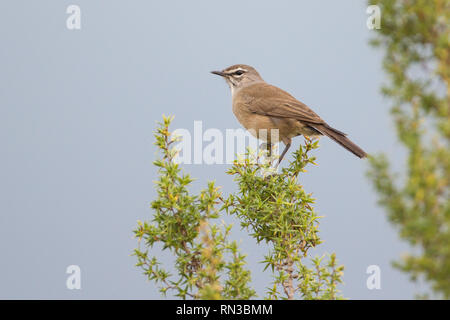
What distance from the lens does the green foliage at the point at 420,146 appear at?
2.59 metres

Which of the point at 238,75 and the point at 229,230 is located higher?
the point at 238,75

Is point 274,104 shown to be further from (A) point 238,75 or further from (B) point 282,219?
(B) point 282,219

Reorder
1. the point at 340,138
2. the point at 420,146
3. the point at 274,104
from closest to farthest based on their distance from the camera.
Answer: the point at 420,146 → the point at 340,138 → the point at 274,104

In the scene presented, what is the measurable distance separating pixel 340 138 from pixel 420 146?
340 cm

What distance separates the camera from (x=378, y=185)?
267cm

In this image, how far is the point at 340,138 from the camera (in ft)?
19.7

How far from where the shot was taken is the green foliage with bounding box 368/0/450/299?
8.48 ft

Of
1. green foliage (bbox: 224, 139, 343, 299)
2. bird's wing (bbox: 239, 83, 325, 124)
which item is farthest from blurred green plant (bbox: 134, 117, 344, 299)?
bird's wing (bbox: 239, 83, 325, 124)

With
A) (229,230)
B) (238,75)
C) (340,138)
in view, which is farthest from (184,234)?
(238,75)

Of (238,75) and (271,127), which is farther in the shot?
(238,75)

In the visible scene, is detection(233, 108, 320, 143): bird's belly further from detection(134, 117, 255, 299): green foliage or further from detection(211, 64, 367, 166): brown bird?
detection(134, 117, 255, 299): green foliage

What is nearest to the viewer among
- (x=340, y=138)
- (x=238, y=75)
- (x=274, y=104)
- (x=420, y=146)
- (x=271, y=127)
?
(x=420, y=146)
